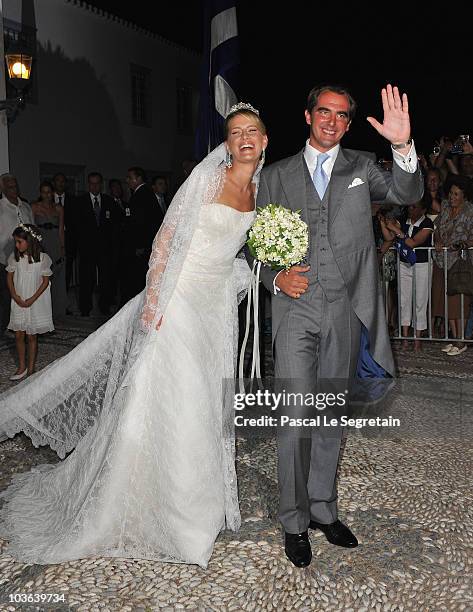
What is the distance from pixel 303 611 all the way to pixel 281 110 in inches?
706

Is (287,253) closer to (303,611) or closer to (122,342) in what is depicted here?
(122,342)

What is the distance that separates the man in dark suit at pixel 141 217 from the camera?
9.91m

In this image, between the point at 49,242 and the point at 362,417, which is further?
the point at 49,242

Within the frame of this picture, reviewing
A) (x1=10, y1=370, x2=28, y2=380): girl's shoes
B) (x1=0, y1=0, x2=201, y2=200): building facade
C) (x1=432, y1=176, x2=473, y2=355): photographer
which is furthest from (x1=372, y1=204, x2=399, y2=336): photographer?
(x1=0, y1=0, x2=201, y2=200): building facade

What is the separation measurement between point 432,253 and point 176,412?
572 centimetres

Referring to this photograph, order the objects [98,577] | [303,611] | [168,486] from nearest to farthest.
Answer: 1. [303,611]
2. [98,577]
3. [168,486]

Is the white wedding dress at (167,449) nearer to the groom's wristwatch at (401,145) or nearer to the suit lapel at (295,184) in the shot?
the suit lapel at (295,184)

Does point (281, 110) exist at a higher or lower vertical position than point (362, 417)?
higher

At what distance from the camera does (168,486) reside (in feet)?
12.1

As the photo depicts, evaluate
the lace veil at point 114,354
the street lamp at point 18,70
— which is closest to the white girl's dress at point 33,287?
the lace veil at point 114,354

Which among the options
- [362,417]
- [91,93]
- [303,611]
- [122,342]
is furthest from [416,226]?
[91,93]

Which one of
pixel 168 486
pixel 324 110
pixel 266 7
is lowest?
pixel 168 486

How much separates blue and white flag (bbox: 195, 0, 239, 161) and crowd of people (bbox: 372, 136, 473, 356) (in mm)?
2691

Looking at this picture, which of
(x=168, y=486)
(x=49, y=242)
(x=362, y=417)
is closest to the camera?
(x=168, y=486)
